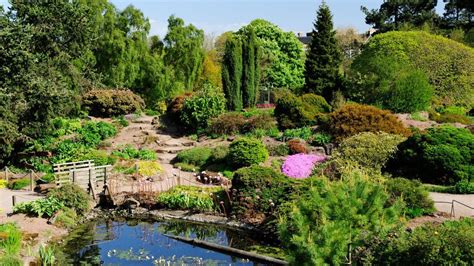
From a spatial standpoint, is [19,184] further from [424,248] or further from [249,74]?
[249,74]

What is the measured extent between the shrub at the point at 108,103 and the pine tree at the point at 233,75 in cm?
597

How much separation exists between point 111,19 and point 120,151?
13.9 meters

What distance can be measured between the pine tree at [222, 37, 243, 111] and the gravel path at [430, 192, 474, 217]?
60.8ft

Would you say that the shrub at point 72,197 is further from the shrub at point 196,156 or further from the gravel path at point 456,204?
the gravel path at point 456,204

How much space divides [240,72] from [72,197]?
19.4 m

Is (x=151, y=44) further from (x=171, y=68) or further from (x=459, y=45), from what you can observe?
(x=459, y=45)

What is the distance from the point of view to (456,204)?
18.0 metres

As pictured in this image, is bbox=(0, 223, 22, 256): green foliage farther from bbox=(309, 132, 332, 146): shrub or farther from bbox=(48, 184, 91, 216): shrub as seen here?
bbox=(309, 132, 332, 146): shrub

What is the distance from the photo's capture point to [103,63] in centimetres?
4009

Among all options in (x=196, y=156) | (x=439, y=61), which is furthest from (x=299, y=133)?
(x=439, y=61)

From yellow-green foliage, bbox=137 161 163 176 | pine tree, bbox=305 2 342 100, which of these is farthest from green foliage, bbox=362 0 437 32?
yellow-green foliage, bbox=137 161 163 176

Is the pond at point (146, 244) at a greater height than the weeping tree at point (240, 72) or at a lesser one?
lesser

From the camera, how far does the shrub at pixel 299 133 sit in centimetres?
2784

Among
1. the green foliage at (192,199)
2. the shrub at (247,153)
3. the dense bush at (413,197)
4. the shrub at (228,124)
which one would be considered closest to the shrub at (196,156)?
the shrub at (247,153)
